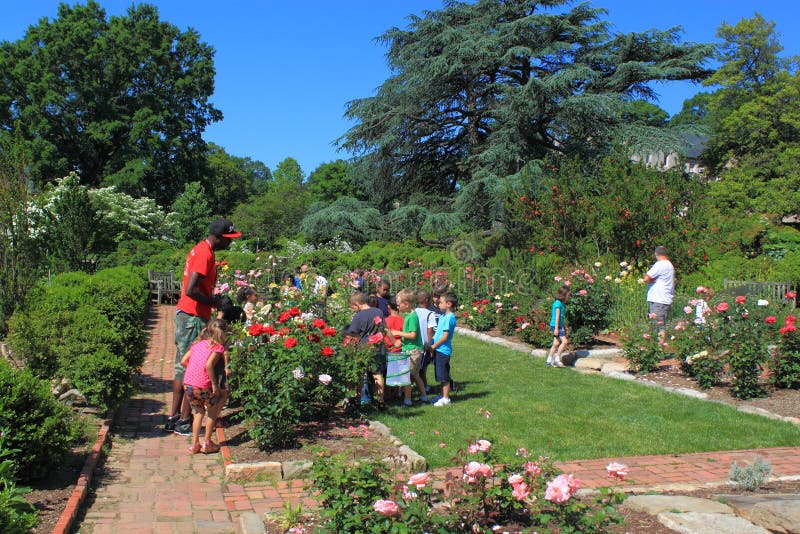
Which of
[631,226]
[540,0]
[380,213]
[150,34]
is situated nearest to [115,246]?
[380,213]

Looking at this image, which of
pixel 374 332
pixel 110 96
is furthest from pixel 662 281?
pixel 110 96

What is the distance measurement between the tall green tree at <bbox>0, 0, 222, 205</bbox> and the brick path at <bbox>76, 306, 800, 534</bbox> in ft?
99.7

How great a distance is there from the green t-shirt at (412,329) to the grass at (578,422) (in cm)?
64

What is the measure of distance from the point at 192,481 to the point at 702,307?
6.23 m

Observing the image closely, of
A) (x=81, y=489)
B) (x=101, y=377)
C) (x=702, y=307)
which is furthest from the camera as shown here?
(x=702, y=307)

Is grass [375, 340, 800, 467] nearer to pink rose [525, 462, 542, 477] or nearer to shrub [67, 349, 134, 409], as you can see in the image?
pink rose [525, 462, 542, 477]

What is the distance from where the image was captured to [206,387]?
5.38m

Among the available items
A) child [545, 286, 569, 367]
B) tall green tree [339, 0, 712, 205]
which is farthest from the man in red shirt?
tall green tree [339, 0, 712, 205]

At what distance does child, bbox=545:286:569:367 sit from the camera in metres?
9.40

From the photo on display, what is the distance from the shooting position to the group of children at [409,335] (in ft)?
22.0

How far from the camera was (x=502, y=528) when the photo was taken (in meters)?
3.16

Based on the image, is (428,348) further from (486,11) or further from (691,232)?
(486,11)

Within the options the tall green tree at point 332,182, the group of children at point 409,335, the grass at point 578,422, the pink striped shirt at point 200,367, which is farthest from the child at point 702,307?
the tall green tree at point 332,182

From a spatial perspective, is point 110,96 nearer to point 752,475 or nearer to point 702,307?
point 702,307
